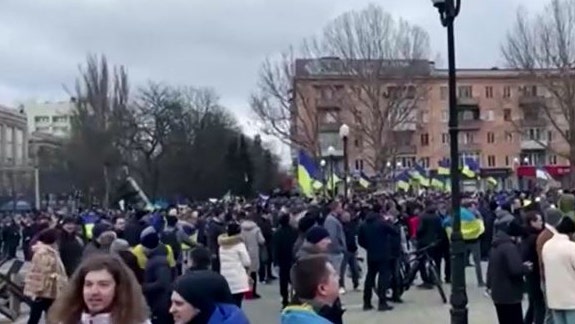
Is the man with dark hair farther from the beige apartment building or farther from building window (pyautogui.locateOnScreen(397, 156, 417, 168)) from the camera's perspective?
building window (pyautogui.locateOnScreen(397, 156, 417, 168))

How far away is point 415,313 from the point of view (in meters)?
15.5

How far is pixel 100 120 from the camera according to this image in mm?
70812

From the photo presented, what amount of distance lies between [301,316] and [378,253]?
11366 mm

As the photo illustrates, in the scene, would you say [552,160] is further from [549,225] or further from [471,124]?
[549,225]

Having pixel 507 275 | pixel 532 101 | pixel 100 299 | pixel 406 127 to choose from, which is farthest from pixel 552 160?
pixel 100 299

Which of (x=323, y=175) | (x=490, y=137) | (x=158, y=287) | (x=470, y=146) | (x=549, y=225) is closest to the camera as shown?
(x=158, y=287)

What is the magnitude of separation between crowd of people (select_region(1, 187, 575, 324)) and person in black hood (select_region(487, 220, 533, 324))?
11 mm

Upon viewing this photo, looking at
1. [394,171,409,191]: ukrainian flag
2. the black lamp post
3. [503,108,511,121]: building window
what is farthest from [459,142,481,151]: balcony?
the black lamp post

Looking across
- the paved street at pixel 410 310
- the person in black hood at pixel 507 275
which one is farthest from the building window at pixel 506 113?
the person in black hood at pixel 507 275

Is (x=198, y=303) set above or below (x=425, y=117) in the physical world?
below

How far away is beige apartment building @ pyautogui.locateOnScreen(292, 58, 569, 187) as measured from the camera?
6656 centimetres

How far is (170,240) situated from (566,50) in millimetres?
46235

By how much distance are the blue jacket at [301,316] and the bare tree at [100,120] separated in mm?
66787

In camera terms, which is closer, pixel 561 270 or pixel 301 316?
pixel 301 316
